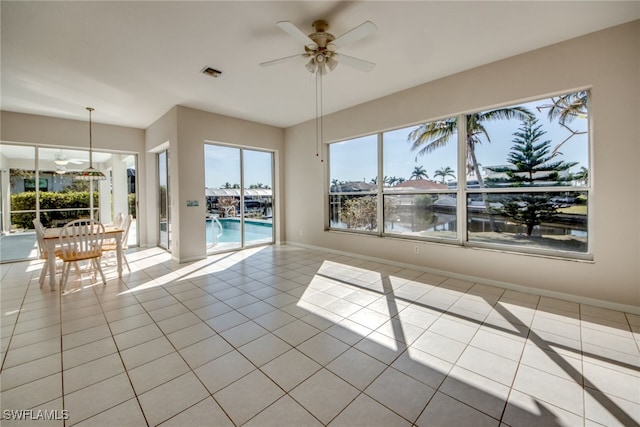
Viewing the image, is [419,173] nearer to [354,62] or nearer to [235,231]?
[354,62]

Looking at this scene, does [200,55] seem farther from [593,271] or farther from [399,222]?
[593,271]

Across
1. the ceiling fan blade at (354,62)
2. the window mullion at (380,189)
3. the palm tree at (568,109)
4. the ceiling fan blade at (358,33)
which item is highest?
the ceiling fan blade at (354,62)

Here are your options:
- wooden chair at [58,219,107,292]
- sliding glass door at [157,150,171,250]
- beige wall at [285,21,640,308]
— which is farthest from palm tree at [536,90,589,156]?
sliding glass door at [157,150,171,250]

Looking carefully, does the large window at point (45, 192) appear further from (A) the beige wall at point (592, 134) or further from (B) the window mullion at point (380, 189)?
(A) the beige wall at point (592, 134)

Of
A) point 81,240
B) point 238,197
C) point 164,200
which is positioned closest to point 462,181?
point 238,197

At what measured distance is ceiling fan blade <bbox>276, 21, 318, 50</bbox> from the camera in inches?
84.4

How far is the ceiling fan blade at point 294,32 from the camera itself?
214 cm

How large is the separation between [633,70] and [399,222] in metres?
3.07

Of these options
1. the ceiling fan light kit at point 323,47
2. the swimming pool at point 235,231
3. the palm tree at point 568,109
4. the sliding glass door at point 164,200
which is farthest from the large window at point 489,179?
the sliding glass door at point 164,200

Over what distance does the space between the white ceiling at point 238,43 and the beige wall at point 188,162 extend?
615mm

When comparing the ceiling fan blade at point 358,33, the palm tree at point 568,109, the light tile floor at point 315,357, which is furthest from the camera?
the palm tree at point 568,109

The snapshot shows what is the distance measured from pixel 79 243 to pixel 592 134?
6.36 metres

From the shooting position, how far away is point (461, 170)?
3.83m

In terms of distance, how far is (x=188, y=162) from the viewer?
16.2 feet
